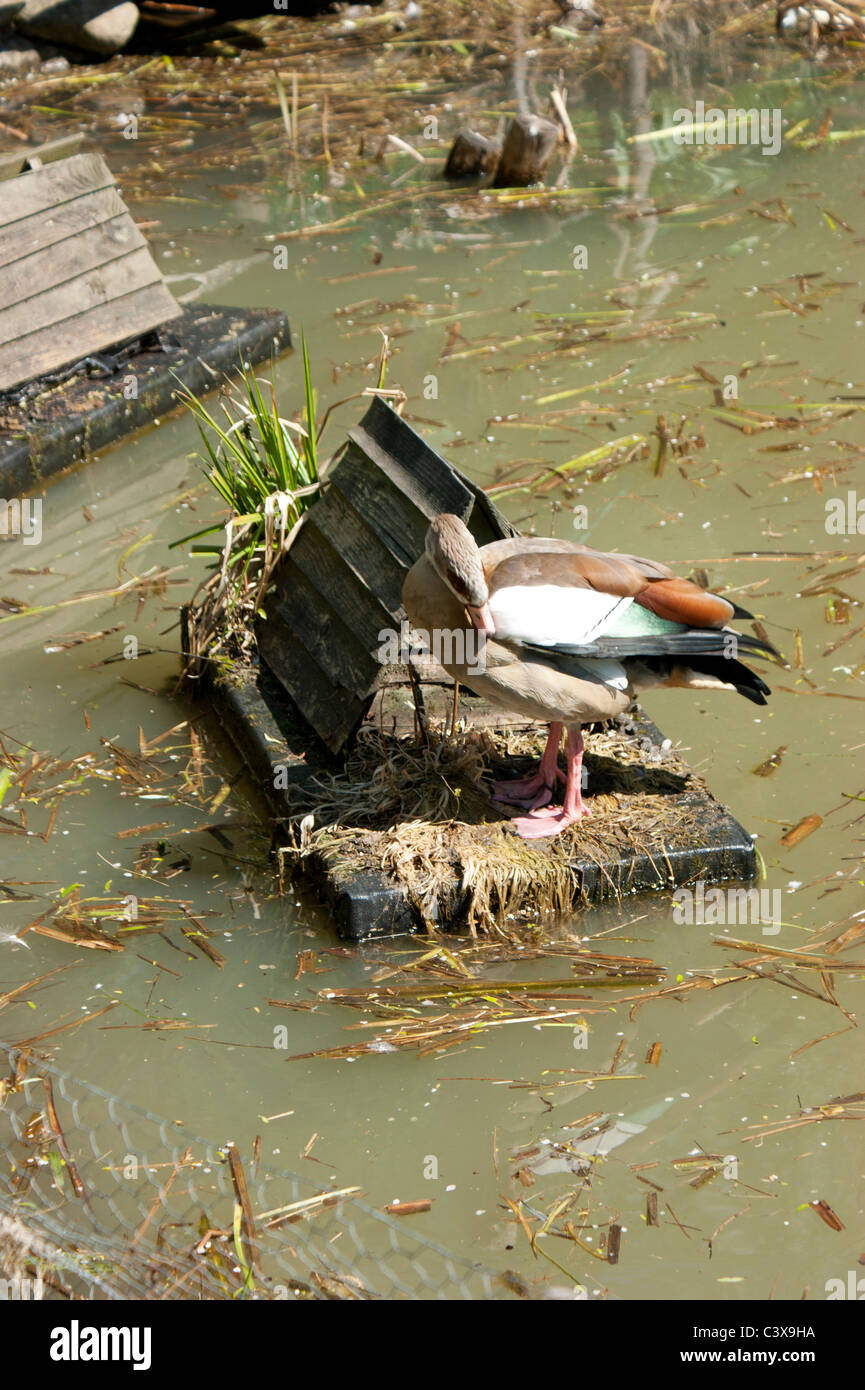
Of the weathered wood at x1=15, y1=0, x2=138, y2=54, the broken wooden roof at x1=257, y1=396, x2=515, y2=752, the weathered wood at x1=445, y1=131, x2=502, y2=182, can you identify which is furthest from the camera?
the weathered wood at x1=15, y1=0, x2=138, y2=54

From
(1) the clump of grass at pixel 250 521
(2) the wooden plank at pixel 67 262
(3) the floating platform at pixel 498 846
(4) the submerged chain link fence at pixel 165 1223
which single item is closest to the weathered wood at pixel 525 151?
(2) the wooden plank at pixel 67 262

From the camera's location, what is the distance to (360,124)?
1041 centimetres

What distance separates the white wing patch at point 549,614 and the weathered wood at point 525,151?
21.1 feet

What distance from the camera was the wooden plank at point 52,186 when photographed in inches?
256

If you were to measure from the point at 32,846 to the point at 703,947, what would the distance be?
2060mm

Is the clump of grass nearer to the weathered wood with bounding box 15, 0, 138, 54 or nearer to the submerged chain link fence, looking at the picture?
the submerged chain link fence

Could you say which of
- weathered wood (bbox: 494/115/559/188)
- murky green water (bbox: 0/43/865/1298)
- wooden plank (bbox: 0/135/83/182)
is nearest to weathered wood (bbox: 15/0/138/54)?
murky green water (bbox: 0/43/865/1298)

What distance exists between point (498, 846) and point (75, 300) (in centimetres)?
445

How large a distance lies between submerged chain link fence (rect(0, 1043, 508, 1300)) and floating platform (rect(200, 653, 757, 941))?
84cm

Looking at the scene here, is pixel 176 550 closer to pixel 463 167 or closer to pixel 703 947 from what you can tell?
pixel 703 947

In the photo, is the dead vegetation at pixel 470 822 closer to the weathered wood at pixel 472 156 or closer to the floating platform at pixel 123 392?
the floating platform at pixel 123 392

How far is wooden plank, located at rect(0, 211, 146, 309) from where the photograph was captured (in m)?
6.47

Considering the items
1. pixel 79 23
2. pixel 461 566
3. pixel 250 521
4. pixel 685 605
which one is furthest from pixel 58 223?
pixel 79 23

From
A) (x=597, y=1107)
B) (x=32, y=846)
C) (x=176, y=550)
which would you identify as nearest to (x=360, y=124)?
(x=176, y=550)
